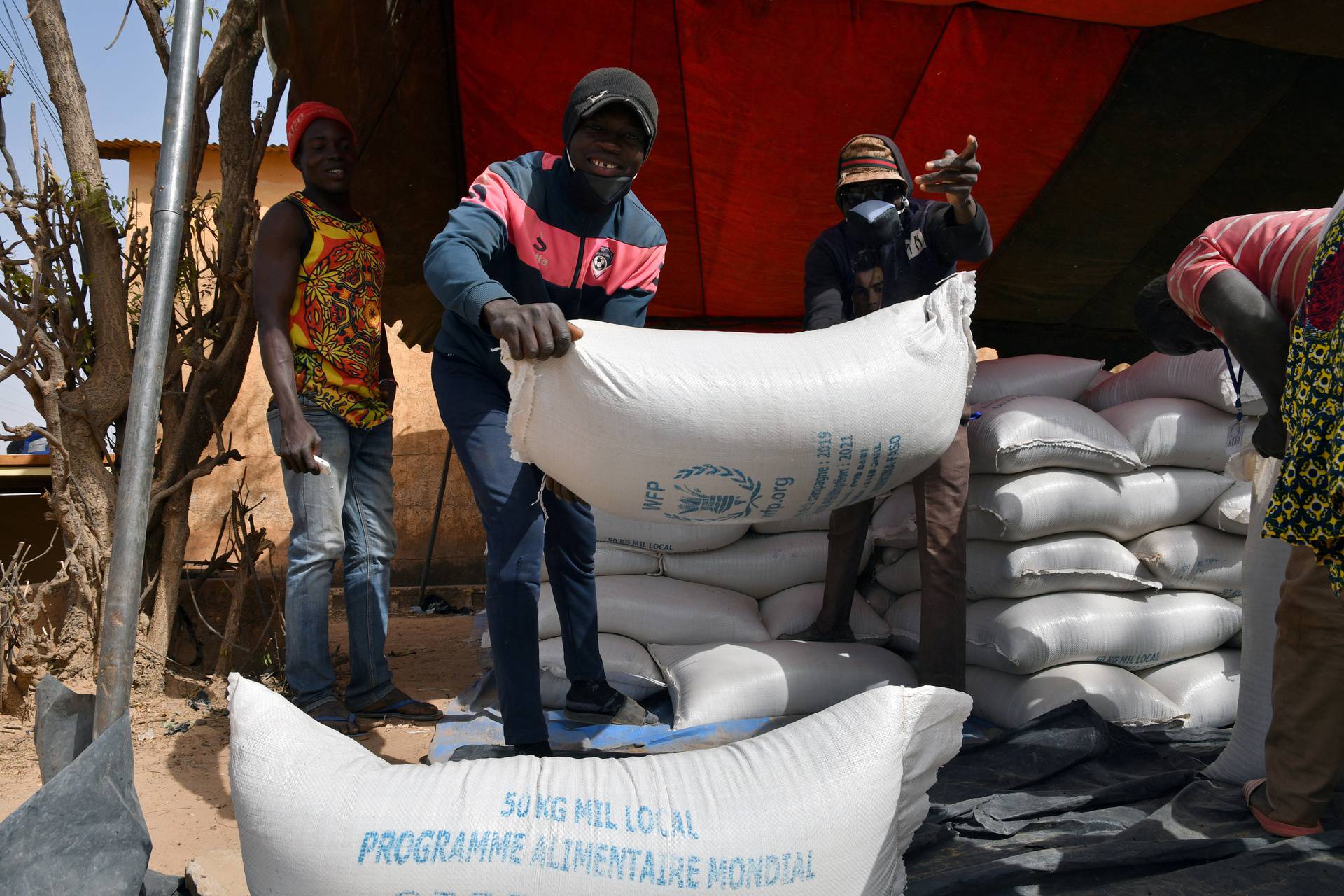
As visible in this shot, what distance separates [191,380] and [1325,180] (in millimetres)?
3965

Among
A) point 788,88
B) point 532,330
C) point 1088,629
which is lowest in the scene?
point 1088,629

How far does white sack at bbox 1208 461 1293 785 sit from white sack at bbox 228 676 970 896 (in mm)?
838

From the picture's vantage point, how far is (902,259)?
2.50 metres

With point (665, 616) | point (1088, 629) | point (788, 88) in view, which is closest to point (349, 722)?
point (665, 616)

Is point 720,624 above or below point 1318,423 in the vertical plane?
below

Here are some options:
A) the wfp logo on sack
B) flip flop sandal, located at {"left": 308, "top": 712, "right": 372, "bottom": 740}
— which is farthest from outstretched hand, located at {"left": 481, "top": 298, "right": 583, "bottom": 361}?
flip flop sandal, located at {"left": 308, "top": 712, "right": 372, "bottom": 740}

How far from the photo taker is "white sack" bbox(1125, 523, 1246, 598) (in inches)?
103

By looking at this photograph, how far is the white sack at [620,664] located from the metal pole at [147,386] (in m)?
1.14

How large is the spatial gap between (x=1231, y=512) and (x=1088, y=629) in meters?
0.65

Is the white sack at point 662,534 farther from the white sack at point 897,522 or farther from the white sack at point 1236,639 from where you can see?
the white sack at point 1236,639

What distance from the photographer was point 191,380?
2.67m

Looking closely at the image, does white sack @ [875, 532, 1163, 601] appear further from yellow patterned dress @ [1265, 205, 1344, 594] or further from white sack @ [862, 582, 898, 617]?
yellow patterned dress @ [1265, 205, 1344, 594]

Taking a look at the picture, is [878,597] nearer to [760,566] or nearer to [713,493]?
[760,566]

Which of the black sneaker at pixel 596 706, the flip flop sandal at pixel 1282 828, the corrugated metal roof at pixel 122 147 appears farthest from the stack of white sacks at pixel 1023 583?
the corrugated metal roof at pixel 122 147
